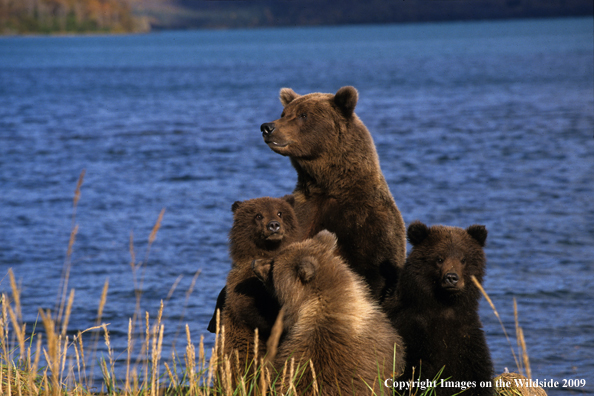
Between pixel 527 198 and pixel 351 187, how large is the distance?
16.7 metres

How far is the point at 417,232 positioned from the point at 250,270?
4.32ft

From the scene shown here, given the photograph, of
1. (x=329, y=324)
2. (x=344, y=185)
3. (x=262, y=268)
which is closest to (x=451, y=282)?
(x=329, y=324)

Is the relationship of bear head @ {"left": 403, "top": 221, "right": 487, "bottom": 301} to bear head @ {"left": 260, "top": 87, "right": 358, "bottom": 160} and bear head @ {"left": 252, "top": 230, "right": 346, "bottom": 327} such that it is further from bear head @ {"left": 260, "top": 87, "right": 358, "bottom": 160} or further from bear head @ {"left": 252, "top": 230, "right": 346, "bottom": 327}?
bear head @ {"left": 260, "top": 87, "right": 358, "bottom": 160}

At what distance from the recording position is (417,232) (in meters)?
5.12

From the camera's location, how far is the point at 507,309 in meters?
12.5

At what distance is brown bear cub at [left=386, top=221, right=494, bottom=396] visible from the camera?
4754 mm

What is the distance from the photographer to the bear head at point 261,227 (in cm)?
547

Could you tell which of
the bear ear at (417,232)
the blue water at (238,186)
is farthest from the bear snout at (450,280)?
the blue water at (238,186)

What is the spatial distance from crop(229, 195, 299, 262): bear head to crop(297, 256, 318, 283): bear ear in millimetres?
844

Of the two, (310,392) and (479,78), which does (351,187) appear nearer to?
(310,392)

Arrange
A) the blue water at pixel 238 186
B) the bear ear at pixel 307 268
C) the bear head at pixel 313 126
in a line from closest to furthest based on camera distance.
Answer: the bear ear at pixel 307 268
the bear head at pixel 313 126
the blue water at pixel 238 186

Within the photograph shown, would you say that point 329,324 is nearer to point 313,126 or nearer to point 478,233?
point 478,233

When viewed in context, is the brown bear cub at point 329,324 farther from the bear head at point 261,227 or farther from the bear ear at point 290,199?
the bear ear at point 290,199

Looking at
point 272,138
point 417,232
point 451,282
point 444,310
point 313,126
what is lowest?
point 444,310
